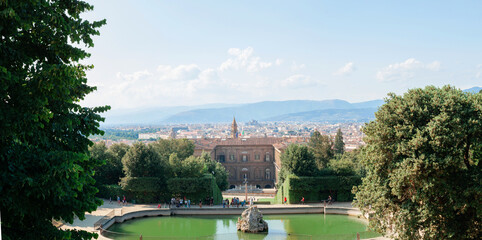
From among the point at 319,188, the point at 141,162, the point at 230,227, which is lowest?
the point at 230,227

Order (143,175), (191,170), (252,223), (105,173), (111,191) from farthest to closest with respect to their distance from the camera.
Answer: (105,173)
(191,170)
(143,175)
(111,191)
(252,223)

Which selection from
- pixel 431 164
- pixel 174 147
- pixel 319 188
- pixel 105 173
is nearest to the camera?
pixel 431 164

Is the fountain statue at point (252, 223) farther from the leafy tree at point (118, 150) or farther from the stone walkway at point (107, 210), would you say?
the leafy tree at point (118, 150)

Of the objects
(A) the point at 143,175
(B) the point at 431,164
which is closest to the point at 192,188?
(A) the point at 143,175

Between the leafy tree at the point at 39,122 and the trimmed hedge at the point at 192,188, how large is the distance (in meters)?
27.7

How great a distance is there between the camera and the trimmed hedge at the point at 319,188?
37.8m

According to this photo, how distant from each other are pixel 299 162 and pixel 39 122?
1300 inches

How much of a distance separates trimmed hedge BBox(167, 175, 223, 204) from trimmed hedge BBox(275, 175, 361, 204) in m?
7.28

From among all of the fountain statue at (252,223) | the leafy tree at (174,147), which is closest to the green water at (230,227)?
the fountain statue at (252,223)

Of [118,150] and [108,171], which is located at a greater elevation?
[118,150]

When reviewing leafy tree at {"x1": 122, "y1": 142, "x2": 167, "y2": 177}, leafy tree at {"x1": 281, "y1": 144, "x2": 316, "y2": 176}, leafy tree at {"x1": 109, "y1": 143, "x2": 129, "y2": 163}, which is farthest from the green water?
leafy tree at {"x1": 109, "y1": 143, "x2": 129, "y2": 163}

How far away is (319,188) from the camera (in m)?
38.1

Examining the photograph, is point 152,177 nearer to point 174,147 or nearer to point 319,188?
point 319,188

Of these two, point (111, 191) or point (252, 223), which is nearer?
point (252, 223)
